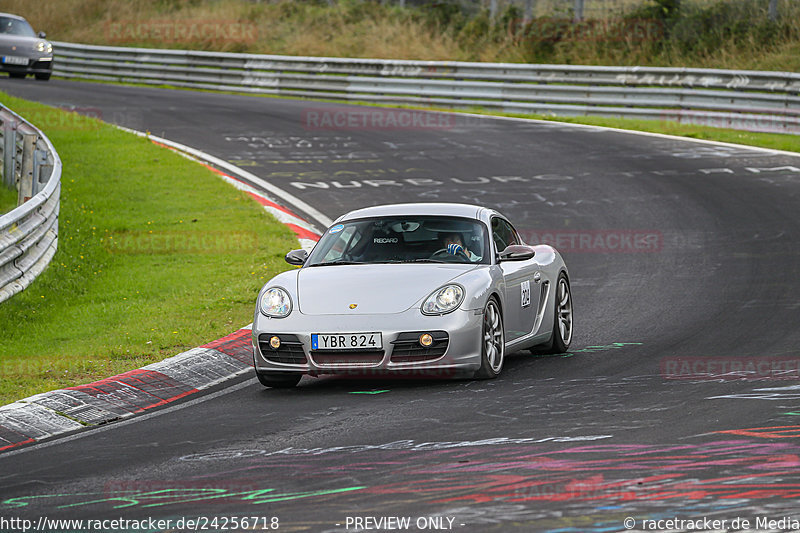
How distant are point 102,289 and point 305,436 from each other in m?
6.47

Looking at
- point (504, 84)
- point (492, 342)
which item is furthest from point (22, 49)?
point (492, 342)

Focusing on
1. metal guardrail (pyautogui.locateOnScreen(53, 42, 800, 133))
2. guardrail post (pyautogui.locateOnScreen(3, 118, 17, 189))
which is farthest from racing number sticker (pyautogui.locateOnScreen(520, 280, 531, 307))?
metal guardrail (pyautogui.locateOnScreen(53, 42, 800, 133))

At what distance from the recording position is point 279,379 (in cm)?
906

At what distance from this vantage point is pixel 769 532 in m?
4.98

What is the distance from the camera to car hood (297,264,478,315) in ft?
29.0

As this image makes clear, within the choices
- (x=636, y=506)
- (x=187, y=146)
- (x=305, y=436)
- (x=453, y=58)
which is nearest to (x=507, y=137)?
(x=187, y=146)

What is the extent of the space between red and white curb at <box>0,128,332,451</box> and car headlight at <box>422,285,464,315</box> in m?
1.85

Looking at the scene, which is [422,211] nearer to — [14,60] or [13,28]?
[14,60]

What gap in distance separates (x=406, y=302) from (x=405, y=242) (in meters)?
1.14

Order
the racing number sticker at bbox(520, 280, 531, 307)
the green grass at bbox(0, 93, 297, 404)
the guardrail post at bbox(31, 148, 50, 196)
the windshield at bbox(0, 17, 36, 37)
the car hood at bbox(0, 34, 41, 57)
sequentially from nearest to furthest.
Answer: the racing number sticker at bbox(520, 280, 531, 307)
the green grass at bbox(0, 93, 297, 404)
the guardrail post at bbox(31, 148, 50, 196)
the car hood at bbox(0, 34, 41, 57)
the windshield at bbox(0, 17, 36, 37)

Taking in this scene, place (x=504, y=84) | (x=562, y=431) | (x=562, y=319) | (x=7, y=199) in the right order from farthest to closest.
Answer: (x=504, y=84) < (x=7, y=199) < (x=562, y=319) < (x=562, y=431)

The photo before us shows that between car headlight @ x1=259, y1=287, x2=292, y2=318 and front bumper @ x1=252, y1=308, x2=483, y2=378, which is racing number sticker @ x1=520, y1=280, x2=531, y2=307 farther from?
car headlight @ x1=259, y1=287, x2=292, y2=318

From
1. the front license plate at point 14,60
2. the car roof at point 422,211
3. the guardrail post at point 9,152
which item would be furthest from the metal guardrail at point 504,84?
the car roof at point 422,211

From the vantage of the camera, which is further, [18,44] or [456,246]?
[18,44]
